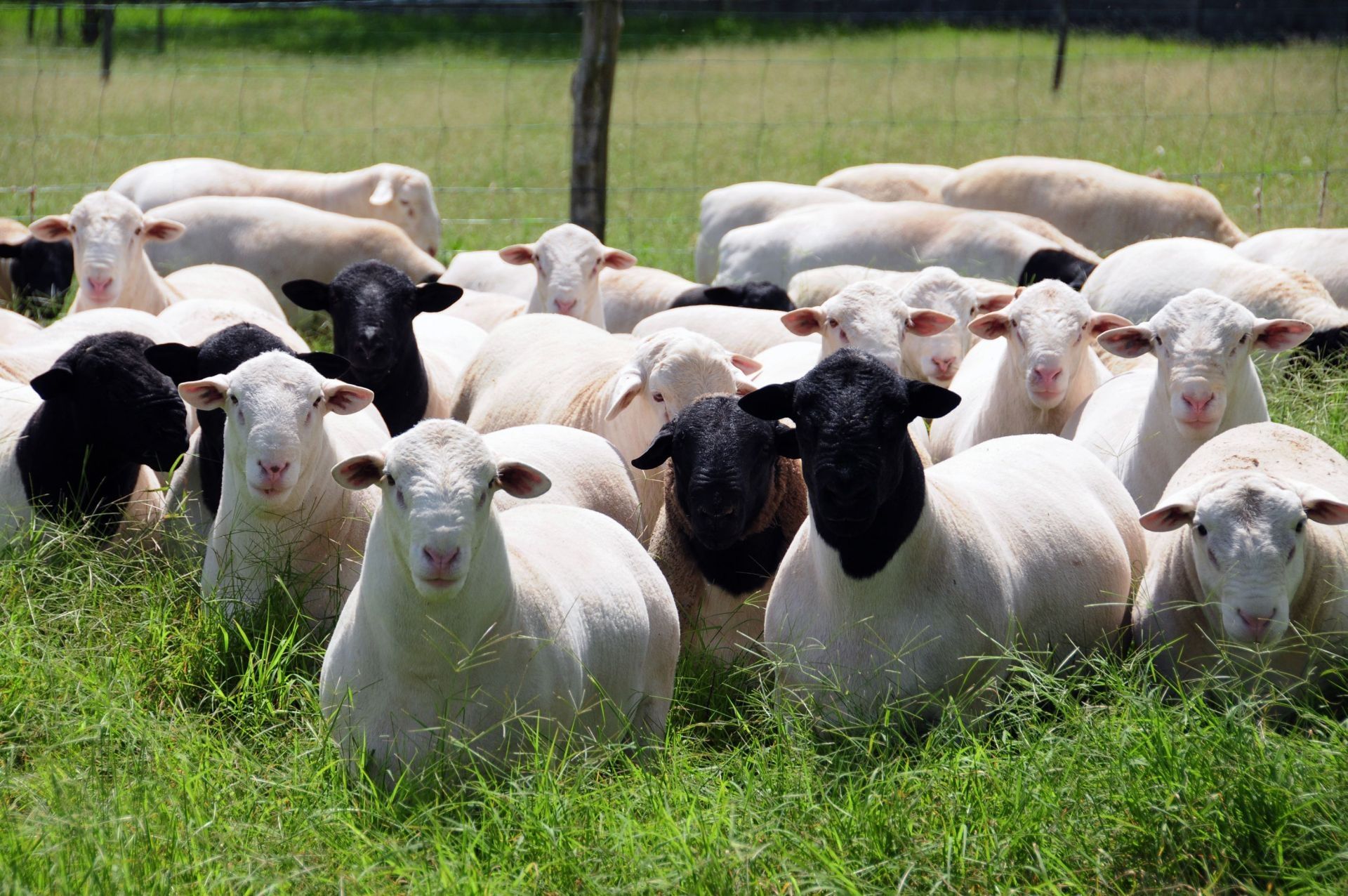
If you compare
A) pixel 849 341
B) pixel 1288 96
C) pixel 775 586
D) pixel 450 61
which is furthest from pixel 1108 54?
pixel 775 586

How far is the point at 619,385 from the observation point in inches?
199

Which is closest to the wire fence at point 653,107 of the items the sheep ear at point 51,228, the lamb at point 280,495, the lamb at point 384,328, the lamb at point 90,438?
the sheep ear at point 51,228

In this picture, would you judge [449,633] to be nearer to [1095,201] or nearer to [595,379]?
[595,379]

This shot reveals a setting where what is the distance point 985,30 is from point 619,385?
24.7 meters

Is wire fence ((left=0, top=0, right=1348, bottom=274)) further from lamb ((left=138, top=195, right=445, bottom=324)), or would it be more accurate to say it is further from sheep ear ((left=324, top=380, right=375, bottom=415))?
sheep ear ((left=324, top=380, right=375, bottom=415))

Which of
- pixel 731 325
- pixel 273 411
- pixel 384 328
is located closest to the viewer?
pixel 273 411

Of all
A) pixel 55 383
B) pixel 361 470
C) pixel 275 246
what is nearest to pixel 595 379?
pixel 55 383

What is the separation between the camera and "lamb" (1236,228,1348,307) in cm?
766

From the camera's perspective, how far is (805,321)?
5.48m

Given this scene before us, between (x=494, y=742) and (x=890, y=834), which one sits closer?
(x=890, y=834)

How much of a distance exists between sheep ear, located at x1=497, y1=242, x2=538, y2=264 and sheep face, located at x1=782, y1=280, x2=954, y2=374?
2.15 meters

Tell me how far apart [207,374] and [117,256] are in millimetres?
2518

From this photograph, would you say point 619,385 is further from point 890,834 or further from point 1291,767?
point 1291,767

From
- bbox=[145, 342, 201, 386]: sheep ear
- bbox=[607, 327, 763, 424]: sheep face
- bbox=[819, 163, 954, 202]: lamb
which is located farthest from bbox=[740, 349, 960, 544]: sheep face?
bbox=[819, 163, 954, 202]: lamb
